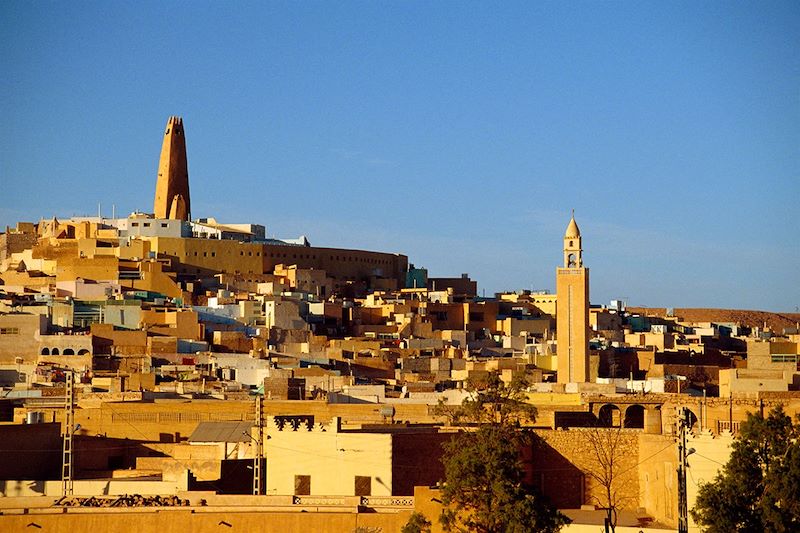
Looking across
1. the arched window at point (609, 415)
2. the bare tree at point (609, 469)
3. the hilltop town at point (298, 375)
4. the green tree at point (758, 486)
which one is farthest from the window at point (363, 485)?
the arched window at point (609, 415)

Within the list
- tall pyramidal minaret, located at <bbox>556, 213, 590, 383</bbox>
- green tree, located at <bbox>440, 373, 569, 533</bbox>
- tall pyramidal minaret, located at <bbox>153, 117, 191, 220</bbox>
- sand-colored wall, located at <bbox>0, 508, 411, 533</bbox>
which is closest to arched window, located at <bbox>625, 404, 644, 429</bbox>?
tall pyramidal minaret, located at <bbox>556, 213, 590, 383</bbox>

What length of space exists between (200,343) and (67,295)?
23.6ft

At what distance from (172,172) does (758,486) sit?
59.9 metres

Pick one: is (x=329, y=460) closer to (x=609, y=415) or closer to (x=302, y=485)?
(x=302, y=485)

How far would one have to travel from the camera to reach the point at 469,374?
185 ft

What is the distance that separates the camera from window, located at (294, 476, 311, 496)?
3431 centimetres

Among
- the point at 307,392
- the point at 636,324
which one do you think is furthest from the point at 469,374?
the point at 636,324

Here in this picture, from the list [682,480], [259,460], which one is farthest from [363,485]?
[682,480]

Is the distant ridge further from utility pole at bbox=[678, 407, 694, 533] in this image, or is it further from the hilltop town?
utility pole at bbox=[678, 407, 694, 533]

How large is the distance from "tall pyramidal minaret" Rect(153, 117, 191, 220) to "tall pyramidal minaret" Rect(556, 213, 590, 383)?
26.4 meters

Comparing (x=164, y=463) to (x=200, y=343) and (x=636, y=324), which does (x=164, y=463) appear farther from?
(x=636, y=324)

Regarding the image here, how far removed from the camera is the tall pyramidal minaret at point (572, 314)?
5819cm

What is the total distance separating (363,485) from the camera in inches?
1352

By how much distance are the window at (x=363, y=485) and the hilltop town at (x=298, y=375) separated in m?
0.03
